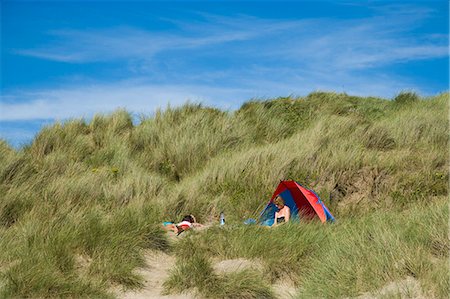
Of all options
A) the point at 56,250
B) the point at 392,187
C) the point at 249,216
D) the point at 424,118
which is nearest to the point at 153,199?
the point at 249,216

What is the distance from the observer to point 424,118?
50.3 ft

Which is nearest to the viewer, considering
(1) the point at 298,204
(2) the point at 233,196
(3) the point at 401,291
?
(3) the point at 401,291

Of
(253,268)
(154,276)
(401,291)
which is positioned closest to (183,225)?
(154,276)

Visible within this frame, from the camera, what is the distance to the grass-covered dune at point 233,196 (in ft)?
20.5

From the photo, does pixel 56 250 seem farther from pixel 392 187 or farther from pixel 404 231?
pixel 392 187

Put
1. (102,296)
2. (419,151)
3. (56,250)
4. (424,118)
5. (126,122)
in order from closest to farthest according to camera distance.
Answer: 1. (102,296)
2. (56,250)
3. (419,151)
4. (424,118)
5. (126,122)

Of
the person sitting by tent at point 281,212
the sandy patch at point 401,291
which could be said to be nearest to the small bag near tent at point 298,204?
the person sitting by tent at point 281,212

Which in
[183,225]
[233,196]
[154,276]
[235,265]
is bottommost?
[154,276]

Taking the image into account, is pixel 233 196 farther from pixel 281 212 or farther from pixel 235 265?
pixel 235 265

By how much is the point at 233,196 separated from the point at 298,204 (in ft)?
4.42

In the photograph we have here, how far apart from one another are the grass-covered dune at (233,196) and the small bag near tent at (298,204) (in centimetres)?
34

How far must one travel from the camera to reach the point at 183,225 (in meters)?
9.50

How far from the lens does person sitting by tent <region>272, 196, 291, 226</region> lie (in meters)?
9.99

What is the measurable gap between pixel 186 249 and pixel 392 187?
534 centimetres
